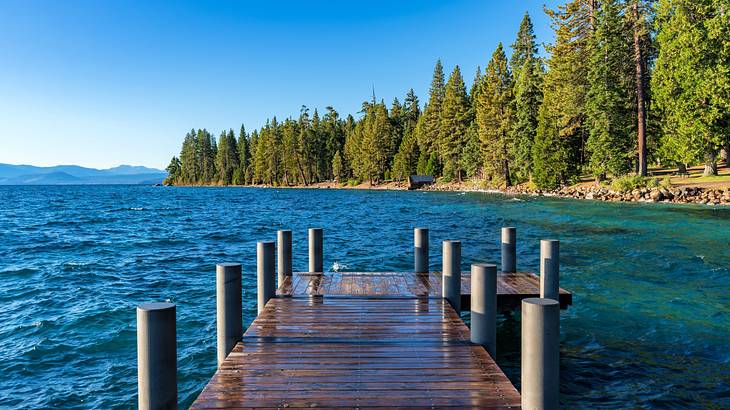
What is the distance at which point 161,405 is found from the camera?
438 cm

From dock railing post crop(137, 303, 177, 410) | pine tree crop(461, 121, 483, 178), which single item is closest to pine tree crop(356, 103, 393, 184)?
pine tree crop(461, 121, 483, 178)

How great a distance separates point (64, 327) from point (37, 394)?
151 inches

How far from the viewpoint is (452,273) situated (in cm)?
865

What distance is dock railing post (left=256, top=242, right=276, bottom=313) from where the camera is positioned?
861cm

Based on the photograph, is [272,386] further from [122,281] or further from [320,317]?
[122,281]

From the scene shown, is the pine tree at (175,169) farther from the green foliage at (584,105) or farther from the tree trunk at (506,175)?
the tree trunk at (506,175)

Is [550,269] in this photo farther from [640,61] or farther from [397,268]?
[640,61]

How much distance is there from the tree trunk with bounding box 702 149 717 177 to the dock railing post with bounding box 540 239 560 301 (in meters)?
41.7

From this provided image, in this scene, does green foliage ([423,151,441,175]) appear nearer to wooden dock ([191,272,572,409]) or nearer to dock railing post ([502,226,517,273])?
dock railing post ([502,226,517,273])

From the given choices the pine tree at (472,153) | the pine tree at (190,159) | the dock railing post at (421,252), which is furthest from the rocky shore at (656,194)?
the pine tree at (190,159)

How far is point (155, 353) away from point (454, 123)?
84430 millimetres

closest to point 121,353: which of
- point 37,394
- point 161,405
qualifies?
point 37,394

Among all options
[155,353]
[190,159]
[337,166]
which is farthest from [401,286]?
[190,159]

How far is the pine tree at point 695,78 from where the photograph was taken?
3859 centimetres
